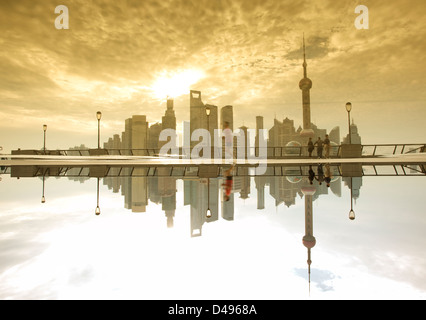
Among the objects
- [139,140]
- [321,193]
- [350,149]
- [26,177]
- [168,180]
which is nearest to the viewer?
[321,193]

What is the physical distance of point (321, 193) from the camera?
9945 millimetres

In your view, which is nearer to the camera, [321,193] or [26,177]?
[321,193]

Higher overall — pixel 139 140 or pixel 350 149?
pixel 139 140

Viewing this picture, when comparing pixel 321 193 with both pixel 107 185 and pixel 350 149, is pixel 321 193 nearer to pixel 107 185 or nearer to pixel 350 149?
pixel 107 185

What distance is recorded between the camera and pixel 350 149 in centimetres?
2502
